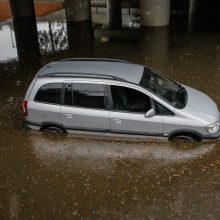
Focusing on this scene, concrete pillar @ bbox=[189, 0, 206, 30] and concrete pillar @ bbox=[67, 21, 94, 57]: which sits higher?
concrete pillar @ bbox=[189, 0, 206, 30]

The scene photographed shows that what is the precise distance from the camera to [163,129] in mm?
8672

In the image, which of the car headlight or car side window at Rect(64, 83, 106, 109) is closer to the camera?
the car headlight

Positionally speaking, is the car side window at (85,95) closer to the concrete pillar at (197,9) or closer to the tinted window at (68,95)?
the tinted window at (68,95)

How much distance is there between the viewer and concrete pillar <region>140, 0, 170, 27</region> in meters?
22.9

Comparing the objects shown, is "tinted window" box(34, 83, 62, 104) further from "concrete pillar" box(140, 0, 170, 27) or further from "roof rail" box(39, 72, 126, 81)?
"concrete pillar" box(140, 0, 170, 27)

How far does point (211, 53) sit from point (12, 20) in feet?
57.2

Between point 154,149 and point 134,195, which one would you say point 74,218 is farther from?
point 154,149

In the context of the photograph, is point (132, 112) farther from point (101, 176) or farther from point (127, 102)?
point (101, 176)

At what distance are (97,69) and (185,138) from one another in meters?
2.84

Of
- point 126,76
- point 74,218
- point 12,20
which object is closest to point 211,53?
point 126,76

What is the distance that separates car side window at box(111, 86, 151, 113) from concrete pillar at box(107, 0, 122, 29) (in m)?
17.4

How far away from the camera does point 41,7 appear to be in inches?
1309

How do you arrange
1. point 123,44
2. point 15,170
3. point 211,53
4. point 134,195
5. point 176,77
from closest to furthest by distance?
1. point 134,195
2. point 15,170
3. point 176,77
4. point 211,53
5. point 123,44

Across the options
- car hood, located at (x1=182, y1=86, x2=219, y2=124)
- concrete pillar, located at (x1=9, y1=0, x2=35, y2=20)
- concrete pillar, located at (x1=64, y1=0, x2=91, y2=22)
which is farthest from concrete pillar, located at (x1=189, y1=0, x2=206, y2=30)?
car hood, located at (x1=182, y1=86, x2=219, y2=124)
